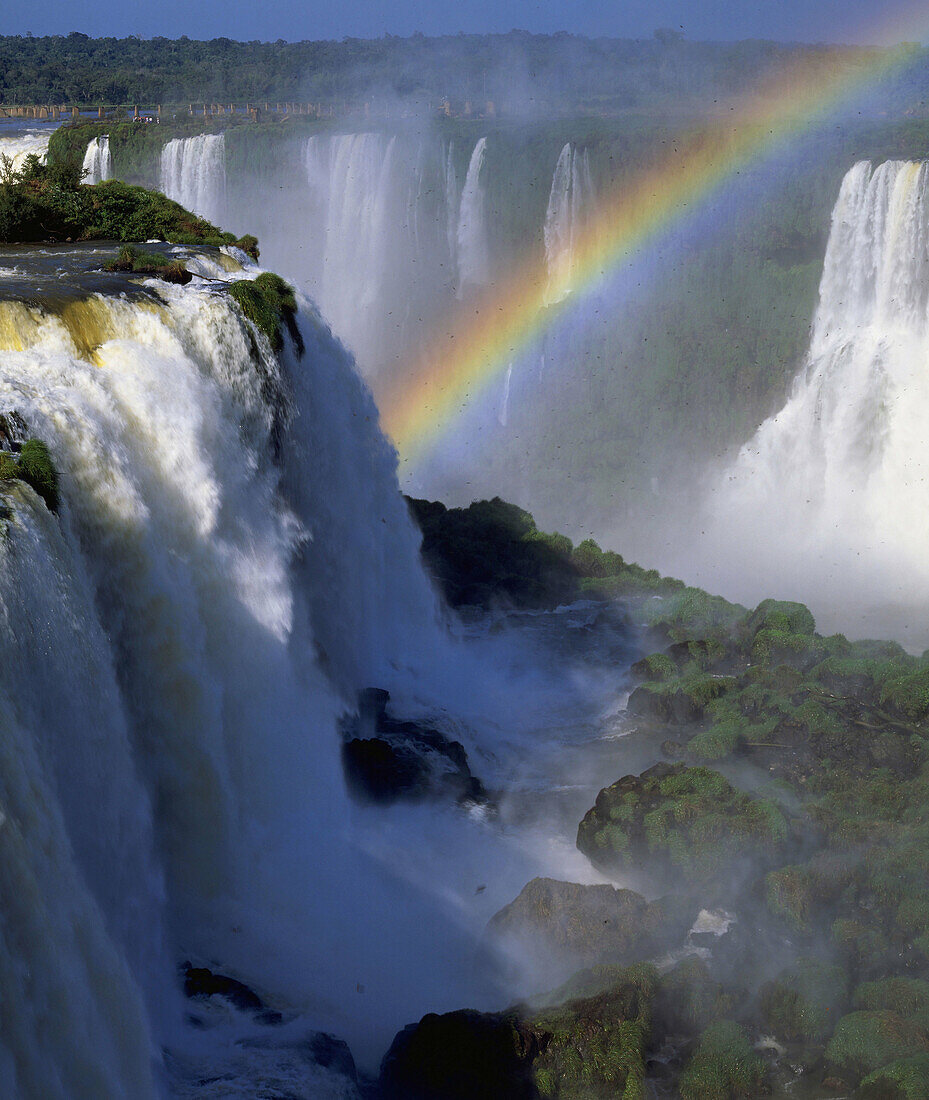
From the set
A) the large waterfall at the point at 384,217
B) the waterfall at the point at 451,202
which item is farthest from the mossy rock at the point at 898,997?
the waterfall at the point at 451,202

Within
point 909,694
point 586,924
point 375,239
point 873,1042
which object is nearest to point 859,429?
point 909,694

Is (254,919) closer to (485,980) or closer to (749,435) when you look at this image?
(485,980)

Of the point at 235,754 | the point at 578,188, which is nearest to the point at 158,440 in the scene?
the point at 235,754

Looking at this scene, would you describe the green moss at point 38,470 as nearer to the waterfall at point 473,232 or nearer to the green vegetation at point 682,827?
the green vegetation at point 682,827

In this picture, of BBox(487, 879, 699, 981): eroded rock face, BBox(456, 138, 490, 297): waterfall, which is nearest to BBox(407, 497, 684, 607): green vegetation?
BBox(487, 879, 699, 981): eroded rock face

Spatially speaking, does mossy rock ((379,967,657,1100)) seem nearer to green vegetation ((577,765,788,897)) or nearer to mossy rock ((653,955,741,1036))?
mossy rock ((653,955,741,1036))

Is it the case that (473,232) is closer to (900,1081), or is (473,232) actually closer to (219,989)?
(219,989)

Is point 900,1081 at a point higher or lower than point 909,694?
lower
